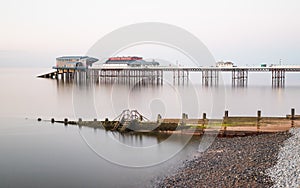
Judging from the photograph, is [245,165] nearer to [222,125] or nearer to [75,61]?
[222,125]

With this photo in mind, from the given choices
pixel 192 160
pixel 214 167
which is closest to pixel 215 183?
pixel 214 167

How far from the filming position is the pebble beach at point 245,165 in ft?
25.3

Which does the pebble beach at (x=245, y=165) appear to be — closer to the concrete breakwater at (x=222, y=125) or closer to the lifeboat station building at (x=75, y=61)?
the concrete breakwater at (x=222, y=125)

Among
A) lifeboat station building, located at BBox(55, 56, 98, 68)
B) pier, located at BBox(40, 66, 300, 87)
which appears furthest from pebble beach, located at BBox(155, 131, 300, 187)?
lifeboat station building, located at BBox(55, 56, 98, 68)

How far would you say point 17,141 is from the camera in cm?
1539

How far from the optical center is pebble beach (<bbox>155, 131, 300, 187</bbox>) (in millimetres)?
7696

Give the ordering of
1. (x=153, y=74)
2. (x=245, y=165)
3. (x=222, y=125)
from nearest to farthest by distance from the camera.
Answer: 1. (x=245, y=165)
2. (x=222, y=125)
3. (x=153, y=74)

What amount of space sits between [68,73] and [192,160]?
61.3 meters

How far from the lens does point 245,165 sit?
348 inches

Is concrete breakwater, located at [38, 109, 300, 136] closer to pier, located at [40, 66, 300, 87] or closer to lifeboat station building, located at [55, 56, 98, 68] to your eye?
pier, located at [40, 66, 300, 87]

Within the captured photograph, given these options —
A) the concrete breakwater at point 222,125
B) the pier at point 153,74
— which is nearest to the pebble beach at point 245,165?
the concrete breakwater at point 222,125

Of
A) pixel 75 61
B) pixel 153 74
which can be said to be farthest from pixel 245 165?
pixel 75 61

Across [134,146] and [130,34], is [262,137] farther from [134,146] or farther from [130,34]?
[130,34]

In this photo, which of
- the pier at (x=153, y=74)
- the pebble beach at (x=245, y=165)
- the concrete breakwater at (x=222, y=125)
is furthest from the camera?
the pier at (x=153, y=74)
